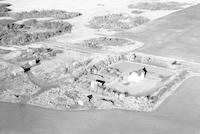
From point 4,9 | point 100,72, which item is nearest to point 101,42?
point 100,72

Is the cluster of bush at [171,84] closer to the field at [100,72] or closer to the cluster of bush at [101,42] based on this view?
the field at [100,72]

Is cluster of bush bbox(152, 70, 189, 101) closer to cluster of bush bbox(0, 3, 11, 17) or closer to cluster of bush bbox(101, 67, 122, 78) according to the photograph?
cluster of bush bbox(101, 67, 122, 78)

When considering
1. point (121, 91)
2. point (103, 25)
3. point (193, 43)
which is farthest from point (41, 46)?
point (193, 43)

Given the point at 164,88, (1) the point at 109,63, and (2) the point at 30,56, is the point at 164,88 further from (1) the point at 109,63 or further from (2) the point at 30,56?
(2) the point at 30,56

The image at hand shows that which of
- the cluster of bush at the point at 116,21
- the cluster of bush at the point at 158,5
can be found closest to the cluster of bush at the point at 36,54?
the cluster of bush at the point at 116,21

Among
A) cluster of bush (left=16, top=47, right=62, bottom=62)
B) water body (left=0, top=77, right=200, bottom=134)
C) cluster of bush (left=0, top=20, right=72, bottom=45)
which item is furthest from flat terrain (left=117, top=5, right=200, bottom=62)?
water body (left=0, top=77, right=200, bottom=134)

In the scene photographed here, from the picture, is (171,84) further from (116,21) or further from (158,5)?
(158,5)
